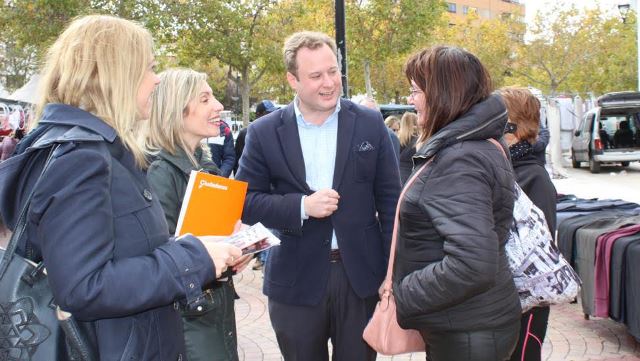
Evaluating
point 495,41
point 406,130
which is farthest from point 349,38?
point 495,41

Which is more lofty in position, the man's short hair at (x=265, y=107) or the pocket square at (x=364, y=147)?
the pocket square at (x=364, y=147)

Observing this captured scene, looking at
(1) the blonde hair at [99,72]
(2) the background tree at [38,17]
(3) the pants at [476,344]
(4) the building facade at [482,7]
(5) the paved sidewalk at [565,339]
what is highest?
(4) the building facade at [482,7]

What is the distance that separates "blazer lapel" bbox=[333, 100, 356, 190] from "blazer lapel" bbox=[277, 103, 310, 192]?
6.5 inches

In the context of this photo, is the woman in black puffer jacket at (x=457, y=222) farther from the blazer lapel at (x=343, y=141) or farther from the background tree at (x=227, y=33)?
the background tree at (x=227, y=33)

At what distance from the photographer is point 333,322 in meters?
3.29

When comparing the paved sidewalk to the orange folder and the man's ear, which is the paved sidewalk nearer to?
the man's ear

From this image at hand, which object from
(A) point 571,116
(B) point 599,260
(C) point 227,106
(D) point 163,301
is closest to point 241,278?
(B) point 599,260

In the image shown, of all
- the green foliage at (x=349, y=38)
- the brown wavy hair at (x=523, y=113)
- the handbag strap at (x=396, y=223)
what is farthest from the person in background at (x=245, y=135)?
the handbag strap at (x=396, y=223)

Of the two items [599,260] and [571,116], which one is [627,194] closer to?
[571,116]

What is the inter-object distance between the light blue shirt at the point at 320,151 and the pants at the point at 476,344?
106 centimetres

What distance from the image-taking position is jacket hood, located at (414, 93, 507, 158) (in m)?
2.40

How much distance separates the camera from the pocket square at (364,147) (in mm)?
3285

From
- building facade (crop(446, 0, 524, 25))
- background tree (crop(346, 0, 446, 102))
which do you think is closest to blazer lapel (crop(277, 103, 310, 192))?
background tree (crop(346, 0, 446, 102))

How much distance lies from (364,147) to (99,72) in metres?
1.65
